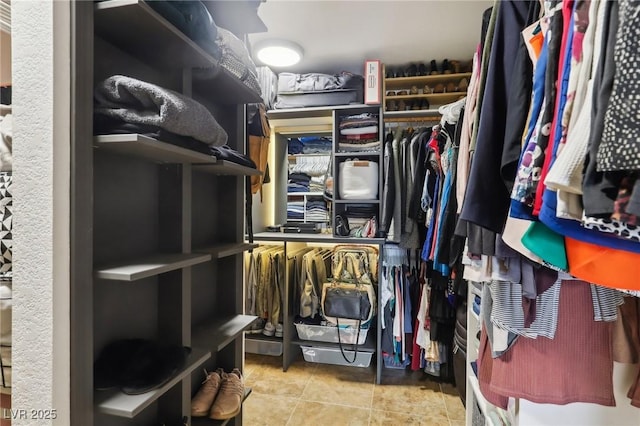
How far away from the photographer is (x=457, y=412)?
6.42ft

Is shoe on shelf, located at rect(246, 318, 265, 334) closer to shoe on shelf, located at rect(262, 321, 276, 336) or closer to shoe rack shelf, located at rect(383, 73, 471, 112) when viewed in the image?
shoe on shelf, located at rect(262, 321, 276, 336)

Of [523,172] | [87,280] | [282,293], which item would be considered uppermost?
[523,172]

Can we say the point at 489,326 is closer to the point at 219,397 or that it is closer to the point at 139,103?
the point at 219,397

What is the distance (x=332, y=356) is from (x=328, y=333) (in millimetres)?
171

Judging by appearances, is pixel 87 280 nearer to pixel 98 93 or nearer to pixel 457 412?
pixel 98 93

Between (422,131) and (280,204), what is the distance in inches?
58.4

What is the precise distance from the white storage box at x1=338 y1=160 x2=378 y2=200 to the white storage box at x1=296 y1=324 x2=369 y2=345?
0.98 meters

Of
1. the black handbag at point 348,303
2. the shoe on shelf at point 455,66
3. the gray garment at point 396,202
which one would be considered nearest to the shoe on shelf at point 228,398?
the black handbag at point 348,303

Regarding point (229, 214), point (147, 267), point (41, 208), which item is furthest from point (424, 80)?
point (41, 208)

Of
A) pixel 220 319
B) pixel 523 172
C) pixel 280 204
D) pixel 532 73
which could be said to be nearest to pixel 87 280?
pixel 220 319

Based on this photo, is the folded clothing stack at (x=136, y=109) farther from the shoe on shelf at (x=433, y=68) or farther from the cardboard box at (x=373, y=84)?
the shoe on shelf at (x=433, y=68)

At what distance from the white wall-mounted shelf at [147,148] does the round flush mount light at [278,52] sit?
170 centimetres

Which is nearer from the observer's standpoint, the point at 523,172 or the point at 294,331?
the point at 523,172

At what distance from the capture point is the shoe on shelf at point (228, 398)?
1.22m
